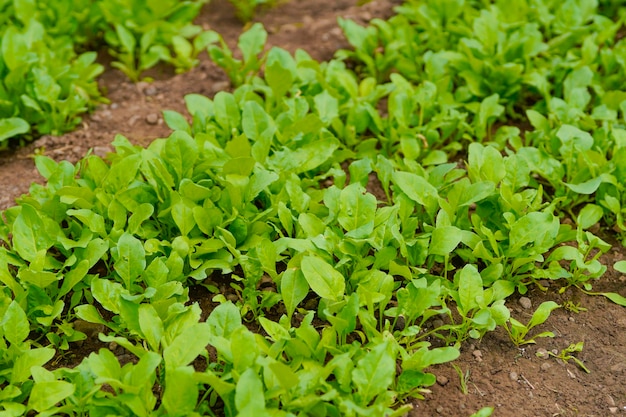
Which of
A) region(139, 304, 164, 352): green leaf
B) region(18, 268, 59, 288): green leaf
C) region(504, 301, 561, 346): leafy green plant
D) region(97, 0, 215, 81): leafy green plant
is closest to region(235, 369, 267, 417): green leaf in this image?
region(139, 304, 164, 352): green leaf

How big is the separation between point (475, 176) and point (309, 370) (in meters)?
1.33

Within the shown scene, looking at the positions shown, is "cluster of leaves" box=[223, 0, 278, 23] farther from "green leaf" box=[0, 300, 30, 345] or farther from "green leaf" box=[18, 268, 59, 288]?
"green leaf" box=[0, 300, 30, 345]

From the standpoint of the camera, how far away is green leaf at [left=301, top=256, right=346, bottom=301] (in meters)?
2.92

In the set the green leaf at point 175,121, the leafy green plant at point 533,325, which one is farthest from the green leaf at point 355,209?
the green leaf at point 175,121

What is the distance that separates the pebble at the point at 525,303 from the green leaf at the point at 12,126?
257 centimetres

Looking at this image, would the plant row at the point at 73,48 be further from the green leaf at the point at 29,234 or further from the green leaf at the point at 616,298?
the green leaf at the point at 616,298

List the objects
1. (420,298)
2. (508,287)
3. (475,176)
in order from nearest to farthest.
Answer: (420,298) → (508,287) → (475,176)

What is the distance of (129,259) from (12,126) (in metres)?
1.40

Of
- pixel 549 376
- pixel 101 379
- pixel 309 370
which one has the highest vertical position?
pixel 101 379

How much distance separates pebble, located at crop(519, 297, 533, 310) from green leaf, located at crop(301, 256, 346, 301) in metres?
0.81

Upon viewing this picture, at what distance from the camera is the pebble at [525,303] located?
3.21 m

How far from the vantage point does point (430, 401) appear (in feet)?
9.25

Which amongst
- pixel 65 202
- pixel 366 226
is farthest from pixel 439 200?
pixel 65 202

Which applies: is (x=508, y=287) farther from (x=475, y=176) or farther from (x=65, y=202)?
(x=65, y=202)
